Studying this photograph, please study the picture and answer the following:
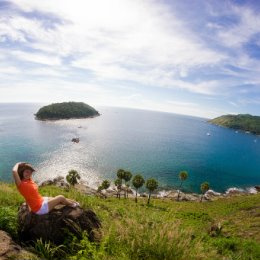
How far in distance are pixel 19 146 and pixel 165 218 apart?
12025 cm

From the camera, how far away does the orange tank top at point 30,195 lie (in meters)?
8.62

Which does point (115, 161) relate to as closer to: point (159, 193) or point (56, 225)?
point (159, 193)

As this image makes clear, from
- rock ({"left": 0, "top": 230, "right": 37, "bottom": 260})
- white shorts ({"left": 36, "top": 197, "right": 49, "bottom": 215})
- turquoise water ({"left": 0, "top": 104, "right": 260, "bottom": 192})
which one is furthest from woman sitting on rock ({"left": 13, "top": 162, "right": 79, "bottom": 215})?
turquoise water ({"left": 0, "top": 104, "right": 260, "bottom": 192})

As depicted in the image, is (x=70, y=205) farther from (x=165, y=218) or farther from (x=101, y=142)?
(x=101, y=142)

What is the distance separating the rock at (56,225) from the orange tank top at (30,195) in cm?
28

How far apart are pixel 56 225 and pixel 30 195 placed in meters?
1.35

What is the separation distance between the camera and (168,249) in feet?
19.4

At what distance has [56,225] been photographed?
839 centimetres

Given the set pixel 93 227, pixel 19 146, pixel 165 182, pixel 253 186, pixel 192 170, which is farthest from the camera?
pixel 19 146

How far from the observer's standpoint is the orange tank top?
28.3ft

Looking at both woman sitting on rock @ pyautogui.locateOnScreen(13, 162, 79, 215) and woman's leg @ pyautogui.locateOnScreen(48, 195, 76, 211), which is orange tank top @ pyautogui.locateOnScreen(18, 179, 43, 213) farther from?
woman's leg @ pyautogui.locateOnScreen(48, 195, 76, 211)

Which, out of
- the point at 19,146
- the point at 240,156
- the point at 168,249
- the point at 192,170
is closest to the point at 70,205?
the point at 168,249

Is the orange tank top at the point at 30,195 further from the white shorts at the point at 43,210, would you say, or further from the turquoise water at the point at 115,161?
the turquoise water at the point at 115,161

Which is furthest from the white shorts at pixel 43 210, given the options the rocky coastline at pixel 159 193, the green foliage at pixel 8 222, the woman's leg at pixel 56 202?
the rocky coastline at pixel 159 193
